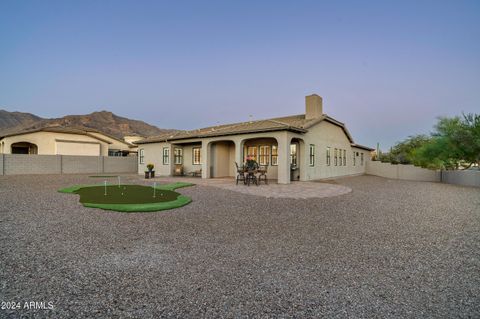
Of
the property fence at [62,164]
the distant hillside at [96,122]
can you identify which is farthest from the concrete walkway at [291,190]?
the distant hillside at [96,122]

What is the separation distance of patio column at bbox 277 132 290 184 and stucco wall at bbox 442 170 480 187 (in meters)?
13.9

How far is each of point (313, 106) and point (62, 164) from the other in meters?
23.6

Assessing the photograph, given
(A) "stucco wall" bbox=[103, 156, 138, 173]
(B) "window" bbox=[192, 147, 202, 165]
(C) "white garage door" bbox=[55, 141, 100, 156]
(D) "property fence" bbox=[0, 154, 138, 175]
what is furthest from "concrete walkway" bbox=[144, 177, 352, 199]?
(C) "white garage door" bbox=[55, 141, 100, 156]

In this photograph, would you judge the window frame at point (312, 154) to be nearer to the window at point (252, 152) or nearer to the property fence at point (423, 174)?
the window at point (252, 152)

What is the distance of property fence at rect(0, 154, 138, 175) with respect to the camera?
1898 centimetres

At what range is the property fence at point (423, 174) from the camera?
52.9ft

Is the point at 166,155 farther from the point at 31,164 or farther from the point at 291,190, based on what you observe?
the point at 291,190

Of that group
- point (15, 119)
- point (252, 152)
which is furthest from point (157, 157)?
point (15, 119)

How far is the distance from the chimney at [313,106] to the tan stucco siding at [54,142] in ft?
83.9

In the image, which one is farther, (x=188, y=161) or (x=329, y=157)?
(x=188, y=161)

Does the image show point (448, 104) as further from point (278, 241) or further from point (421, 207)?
point (278, 241)

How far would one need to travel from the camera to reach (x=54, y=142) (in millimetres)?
25375

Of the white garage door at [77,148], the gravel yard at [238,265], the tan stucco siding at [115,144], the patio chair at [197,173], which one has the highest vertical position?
the tan stucco siding at [115,144]

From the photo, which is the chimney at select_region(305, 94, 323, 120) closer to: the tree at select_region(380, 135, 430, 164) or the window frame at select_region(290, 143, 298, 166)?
the window frame at select_region(290, 143, 298, 166)
